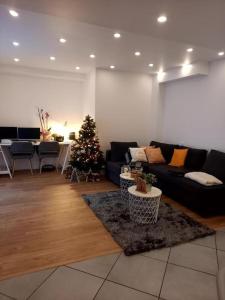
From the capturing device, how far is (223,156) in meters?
3.78

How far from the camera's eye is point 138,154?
497 cm

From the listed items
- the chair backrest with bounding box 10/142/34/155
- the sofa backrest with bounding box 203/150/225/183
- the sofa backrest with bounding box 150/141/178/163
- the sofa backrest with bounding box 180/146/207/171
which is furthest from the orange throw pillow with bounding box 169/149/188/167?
the chair backrest with bounding box 10/142/34/155

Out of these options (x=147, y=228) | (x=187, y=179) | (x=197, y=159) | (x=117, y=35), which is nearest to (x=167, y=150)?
(x=197, y=159)

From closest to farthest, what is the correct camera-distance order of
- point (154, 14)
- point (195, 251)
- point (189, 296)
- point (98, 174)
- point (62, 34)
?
point (189, 296)
point (154, 14)
point (195, 251)
point (62, 34)
point (98, 174)

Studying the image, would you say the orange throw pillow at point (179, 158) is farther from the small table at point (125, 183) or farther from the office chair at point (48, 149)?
the office chair at point (48, 149)

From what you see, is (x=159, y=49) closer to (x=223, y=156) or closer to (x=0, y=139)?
(x=223, y=156)

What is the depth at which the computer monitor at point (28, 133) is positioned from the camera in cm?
548

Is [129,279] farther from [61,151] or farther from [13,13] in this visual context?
[61,151]

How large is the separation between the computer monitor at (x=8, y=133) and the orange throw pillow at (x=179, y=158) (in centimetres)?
372

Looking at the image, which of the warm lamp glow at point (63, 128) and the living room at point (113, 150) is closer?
the living room at point (113, 150)

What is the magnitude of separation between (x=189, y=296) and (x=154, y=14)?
8.41ft

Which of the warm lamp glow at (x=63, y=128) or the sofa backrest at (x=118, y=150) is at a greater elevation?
the warm lamp glow at (x=63, y=128)

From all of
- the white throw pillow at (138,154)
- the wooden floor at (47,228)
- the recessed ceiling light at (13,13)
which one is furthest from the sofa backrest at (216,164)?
the recessed ceiling light at (13,13)

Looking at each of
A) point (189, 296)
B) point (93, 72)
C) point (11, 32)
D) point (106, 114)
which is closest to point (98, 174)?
point (106, 114)
